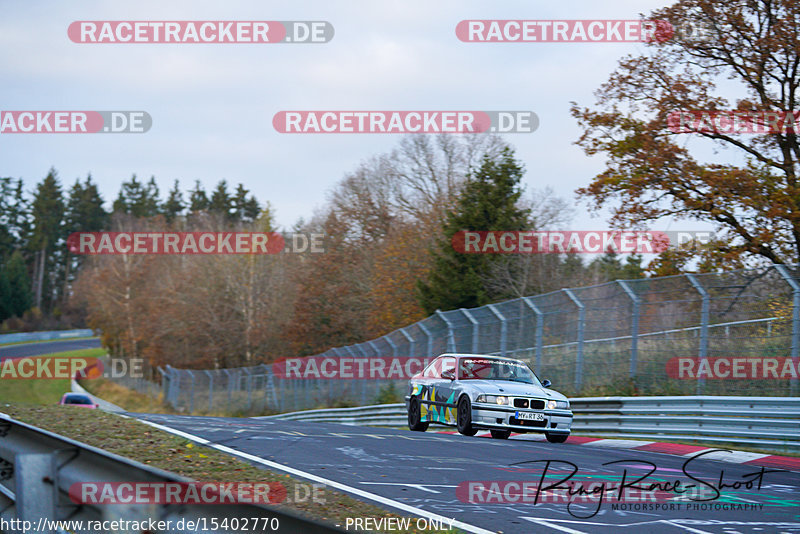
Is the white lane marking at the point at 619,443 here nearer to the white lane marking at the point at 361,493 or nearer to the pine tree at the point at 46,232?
the white lane marking at the point at 361,493

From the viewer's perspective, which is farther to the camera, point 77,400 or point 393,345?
point 77,400

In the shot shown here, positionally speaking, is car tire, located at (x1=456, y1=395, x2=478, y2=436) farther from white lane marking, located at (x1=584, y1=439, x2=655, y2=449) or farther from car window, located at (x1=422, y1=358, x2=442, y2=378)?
white lane marking, located at (x1=584, y1=439, x2=655, y2=449)

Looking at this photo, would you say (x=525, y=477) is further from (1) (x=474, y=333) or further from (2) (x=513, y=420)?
(1) (x=474, y=333)

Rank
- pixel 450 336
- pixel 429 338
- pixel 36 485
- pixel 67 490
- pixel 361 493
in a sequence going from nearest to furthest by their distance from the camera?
1. pixel 67 490
2. pixel 36 485
3. pixel 361 493
4. pixel 450 336
5. pixel 429 338

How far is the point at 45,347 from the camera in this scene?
90.1 meters

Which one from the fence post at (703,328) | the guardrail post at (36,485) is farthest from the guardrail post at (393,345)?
the guardrail post at (36,485)

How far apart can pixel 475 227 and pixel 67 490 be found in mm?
34724

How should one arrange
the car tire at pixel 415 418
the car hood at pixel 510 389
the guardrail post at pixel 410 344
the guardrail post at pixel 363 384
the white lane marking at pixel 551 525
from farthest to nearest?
1. the guardrail post at pixel 363 384
2. the guardrail post at pixel 410 344
3. the car tire at pixel 415 418
4. the car hood at pixel 510 389
5. the white lane marking at pixel 551 525

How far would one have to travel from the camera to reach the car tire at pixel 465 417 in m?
13.8

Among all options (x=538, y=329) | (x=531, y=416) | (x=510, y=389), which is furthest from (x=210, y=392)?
(x=531, y=416)

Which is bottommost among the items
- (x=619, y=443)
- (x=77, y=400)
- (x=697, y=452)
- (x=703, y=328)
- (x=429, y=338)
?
(x=77, y=400)

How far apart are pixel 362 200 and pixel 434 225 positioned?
34.5ft

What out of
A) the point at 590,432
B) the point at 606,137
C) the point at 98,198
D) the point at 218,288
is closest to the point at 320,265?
the point at 218,288

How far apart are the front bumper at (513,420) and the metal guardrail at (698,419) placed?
2.32 m
